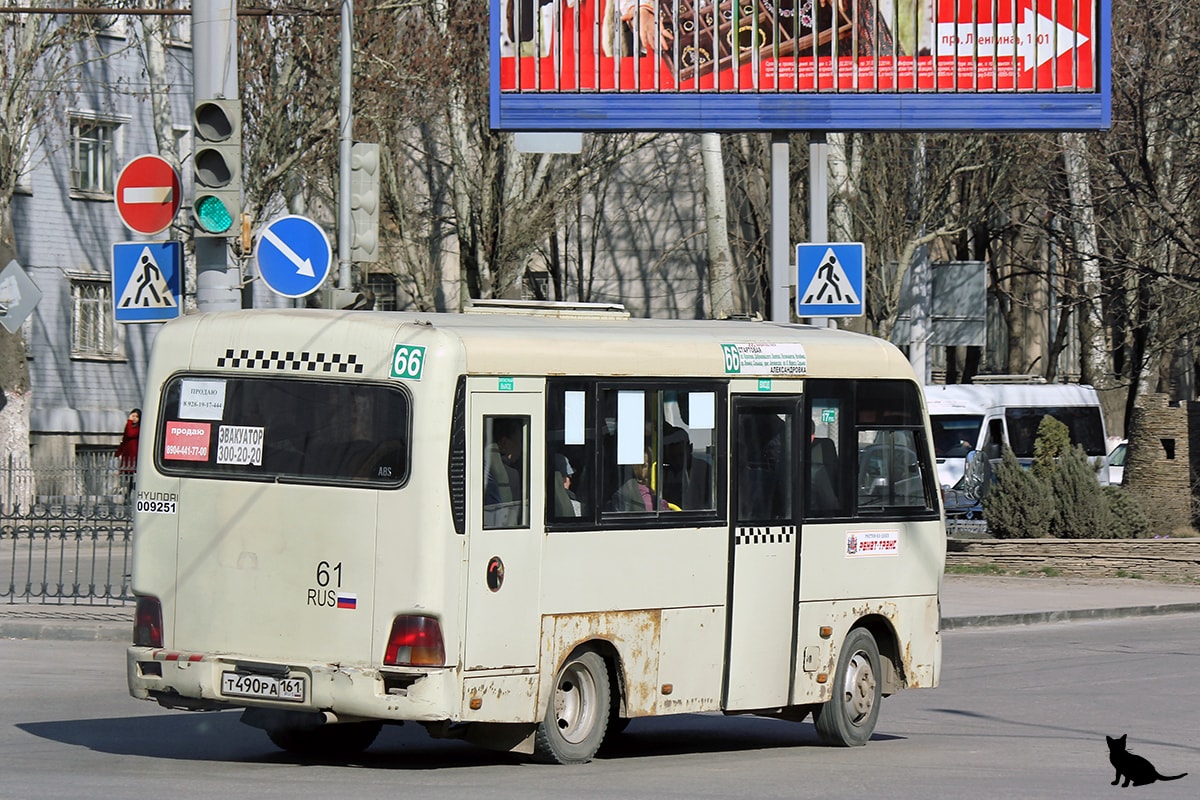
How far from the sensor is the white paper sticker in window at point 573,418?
1090 centimetres

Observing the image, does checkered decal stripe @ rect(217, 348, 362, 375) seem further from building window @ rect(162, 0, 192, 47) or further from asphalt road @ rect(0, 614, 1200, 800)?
building window @ rect(162, 0, 192, 47)

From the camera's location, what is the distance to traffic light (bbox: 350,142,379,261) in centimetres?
1862

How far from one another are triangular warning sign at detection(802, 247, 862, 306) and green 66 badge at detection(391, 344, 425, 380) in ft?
29.6

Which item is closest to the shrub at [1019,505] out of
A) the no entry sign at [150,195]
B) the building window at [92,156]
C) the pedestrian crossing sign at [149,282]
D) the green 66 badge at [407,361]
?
the pedestrian crossing sign at [149,282]

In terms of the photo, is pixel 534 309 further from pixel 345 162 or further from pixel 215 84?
pixel 345 162

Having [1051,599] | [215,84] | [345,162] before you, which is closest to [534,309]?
[215,84]

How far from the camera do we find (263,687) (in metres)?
10.2

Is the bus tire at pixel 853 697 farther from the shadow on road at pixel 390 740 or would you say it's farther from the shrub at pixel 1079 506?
Result: the shrub at pixel 1079 506

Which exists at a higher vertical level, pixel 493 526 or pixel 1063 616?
pixel 493 526

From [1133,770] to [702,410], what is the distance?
295 centimetres

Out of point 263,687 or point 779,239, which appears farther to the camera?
point 779,239

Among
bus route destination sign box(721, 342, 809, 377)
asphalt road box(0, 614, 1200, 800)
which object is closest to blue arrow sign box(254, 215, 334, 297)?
asphalt road box(0, 614, 1200, 800)

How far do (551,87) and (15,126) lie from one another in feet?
46.4

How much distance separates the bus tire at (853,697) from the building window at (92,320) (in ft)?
104
